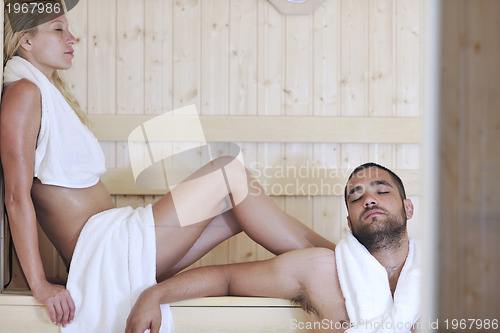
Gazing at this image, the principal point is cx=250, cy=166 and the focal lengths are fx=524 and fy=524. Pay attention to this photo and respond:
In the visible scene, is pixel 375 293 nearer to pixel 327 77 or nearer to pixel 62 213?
pixel 327 77

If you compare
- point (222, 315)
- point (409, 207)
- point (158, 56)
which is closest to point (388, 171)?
point (409, 207)

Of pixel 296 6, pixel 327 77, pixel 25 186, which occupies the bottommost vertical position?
pixel 25 186

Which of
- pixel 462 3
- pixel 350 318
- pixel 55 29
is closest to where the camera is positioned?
pixel 462 3

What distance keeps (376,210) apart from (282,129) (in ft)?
1.01

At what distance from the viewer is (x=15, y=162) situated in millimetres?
Answer: 1169

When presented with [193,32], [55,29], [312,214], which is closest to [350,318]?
[312,214]

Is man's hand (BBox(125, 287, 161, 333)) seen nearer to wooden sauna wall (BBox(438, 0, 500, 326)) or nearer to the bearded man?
the bearded man

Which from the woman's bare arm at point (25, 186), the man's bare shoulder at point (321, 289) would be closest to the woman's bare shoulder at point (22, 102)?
the woman's bare arm at point (25, 186)

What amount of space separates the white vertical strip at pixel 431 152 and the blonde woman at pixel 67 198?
29.3 inches

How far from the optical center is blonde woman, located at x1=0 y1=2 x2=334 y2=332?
1169 mm

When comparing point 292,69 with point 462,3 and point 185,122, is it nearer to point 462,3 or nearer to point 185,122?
point 185,122

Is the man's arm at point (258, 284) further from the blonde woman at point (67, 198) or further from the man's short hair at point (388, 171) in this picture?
the man's short hair at point (388, 171)

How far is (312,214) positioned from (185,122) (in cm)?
38

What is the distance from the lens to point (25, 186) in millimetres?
1179
